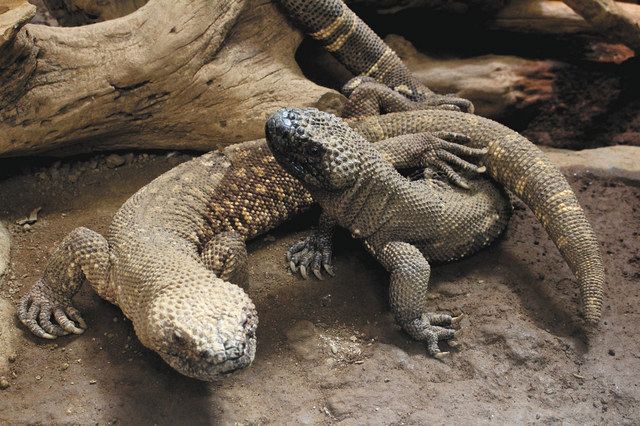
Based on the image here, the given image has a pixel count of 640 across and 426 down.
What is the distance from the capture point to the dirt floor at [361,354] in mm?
3145

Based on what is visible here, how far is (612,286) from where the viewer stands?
3.88 m

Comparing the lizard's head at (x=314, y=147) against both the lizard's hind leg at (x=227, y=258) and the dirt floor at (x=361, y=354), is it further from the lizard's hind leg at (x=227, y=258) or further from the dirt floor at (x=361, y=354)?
the dirt floor at (x=361, y=354)

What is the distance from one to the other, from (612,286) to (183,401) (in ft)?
8.32

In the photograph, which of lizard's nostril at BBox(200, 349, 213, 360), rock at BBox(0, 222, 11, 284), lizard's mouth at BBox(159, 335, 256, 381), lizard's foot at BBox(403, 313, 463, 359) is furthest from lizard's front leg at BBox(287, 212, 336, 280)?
rock at BBox(0, 222, 11, 284)

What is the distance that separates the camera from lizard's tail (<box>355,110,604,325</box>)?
3.65 m

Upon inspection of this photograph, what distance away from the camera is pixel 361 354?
11.4ft

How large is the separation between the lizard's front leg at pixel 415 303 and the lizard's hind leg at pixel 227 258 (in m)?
0.84

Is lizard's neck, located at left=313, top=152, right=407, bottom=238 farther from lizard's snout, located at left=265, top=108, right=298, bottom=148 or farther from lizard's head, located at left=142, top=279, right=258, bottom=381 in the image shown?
lizard's head, located at left=142, top=279, right=258, bottom=381

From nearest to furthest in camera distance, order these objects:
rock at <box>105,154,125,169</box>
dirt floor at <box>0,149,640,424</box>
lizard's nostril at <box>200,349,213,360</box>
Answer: lizard's nostril at <box>200,349,213,360</box>, dirt floor at <box>0,149,640,424</box>, rock at <box>105,154,125,169</box>

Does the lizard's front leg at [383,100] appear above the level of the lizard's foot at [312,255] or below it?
above

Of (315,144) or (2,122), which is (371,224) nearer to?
(315,144)

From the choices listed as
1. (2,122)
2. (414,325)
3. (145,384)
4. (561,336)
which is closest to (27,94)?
(2,122)

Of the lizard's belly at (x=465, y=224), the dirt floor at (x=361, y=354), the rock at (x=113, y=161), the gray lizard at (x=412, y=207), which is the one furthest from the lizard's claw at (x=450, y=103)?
the rock at (x=113, y=161)

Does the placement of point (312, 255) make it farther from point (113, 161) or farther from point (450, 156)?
point (113, 161)
